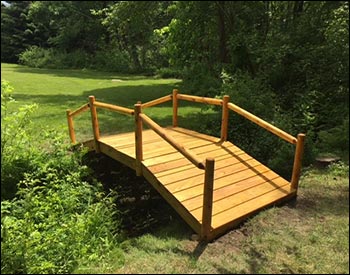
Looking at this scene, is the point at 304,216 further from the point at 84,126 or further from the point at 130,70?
the point at 130,70

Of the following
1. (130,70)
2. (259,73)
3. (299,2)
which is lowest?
(130,70)

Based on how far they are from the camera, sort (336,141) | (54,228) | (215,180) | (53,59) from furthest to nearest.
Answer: (53,59) → (336,141) → (215,180) → (54,228)

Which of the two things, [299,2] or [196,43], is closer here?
[299,2]

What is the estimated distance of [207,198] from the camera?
353cm

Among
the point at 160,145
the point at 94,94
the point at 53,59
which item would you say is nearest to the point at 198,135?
the point at 160,145

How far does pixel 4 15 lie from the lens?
29.6 meters

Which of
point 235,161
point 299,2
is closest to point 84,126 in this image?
point 235,161

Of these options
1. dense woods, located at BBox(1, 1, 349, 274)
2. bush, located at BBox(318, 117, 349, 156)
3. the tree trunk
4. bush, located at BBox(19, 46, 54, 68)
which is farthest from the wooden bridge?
bush, located at BBox(19, 46, 54, 68)

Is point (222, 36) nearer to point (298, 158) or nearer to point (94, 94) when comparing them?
point (94, 94)

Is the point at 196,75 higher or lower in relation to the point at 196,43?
lower

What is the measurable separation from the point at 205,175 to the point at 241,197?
1106 mm

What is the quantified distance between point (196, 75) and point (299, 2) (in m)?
4.54

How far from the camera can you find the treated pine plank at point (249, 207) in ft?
12.6

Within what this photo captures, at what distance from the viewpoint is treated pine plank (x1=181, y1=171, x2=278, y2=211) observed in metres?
4.08
